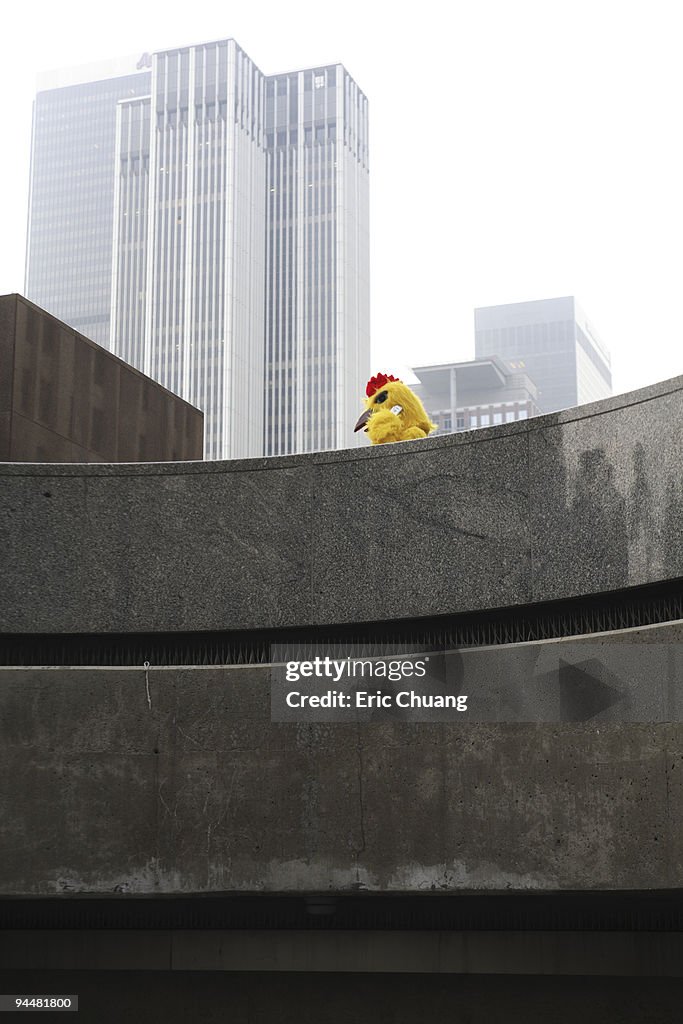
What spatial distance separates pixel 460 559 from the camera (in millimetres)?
7504

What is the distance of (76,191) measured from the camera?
15338 cm

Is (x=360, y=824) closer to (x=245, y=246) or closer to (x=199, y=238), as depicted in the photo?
(x=245, y=246)

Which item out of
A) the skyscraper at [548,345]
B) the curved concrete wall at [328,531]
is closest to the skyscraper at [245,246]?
the skyscraper at [548,345]

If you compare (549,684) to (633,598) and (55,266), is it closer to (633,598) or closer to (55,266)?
(633,598)

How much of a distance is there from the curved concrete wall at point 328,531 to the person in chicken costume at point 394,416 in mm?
1332

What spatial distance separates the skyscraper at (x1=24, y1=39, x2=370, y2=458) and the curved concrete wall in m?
111

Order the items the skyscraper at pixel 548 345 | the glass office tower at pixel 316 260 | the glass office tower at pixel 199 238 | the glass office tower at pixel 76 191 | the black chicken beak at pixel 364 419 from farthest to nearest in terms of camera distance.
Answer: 1. the skyscraper at pixel 548 345
2. the glass office tower at pixel 76 191
3. the glass office tower at pixel 316 260
4. the glass office tower at pixel 199 238
5. the black chicken beak at pixel 364 419

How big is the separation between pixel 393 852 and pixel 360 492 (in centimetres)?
228

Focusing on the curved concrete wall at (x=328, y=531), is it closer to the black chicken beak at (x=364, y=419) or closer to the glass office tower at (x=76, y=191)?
the black chicken beak at (x=364, y=419)

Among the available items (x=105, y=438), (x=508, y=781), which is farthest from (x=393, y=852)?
(x=105, y=438)

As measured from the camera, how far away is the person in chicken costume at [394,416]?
9.11m

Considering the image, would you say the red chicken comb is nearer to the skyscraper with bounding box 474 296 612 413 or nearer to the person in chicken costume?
the person in chicken costume

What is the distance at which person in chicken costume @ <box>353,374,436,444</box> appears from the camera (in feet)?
29.9

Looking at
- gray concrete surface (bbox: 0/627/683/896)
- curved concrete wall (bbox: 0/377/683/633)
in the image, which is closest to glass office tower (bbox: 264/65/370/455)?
curved concrete wall (bbox: 0/377/683/633)
